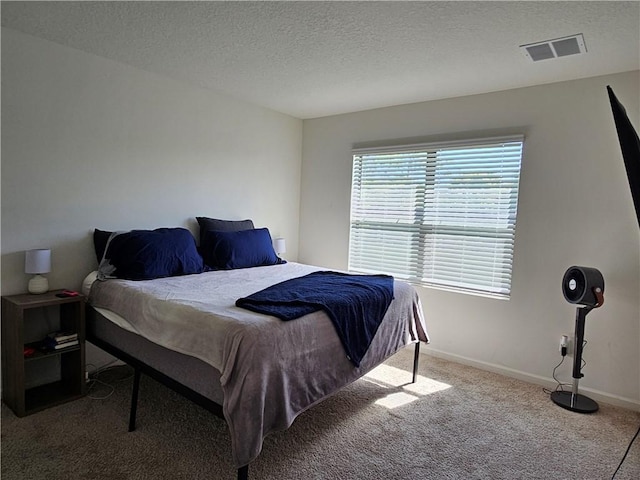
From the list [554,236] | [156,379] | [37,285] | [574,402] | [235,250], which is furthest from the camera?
[235,250]

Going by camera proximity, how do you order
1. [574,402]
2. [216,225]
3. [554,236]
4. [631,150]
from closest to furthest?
[631,150]
[574,402]
[554,236]
[216,225]

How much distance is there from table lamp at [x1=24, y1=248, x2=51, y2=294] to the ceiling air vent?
11.0 feet

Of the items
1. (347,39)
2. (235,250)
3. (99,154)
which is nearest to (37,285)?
(99,154)

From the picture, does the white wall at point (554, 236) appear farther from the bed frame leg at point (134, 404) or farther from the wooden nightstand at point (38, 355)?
the wooden nightstand at point (38, 355)

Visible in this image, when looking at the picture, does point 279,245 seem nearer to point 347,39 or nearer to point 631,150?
point 347,39

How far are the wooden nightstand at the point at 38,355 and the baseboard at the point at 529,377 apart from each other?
2906 millimetres

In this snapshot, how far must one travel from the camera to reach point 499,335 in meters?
3.34

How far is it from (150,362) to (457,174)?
2.91 meters

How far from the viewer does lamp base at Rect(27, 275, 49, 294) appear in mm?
2562

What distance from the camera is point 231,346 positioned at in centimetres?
171

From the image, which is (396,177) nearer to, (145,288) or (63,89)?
(145,288)

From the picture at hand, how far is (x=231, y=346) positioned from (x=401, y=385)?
1778 millimetres

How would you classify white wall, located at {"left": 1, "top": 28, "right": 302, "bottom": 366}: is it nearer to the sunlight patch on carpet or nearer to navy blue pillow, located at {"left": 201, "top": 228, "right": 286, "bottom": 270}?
navy blue pillow, located at {"left": 201, "top": 228, "right": 286, "bottom": 270}

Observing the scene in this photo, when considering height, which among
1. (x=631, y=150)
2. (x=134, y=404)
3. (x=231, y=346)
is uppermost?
(x=631, y=150)
